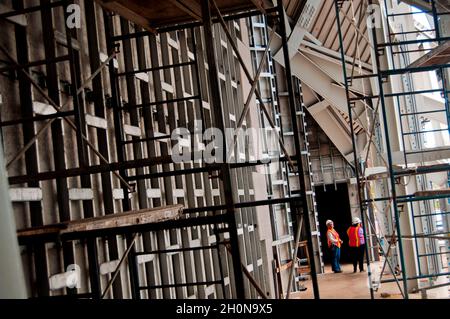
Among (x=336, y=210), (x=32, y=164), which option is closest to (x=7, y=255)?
(x=32, y=164)

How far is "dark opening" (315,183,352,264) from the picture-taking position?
1112 inches

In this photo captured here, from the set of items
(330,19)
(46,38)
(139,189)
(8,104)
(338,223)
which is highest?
(330,19)

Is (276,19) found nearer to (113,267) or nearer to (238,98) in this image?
(113,267)

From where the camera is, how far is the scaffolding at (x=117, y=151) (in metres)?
5.03

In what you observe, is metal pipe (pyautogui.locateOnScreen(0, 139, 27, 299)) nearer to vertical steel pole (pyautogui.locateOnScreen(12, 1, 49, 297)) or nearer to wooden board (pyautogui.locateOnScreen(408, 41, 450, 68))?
vertical steel pole (pyautogui.locateOnScreen(12, 1, 49, 297))

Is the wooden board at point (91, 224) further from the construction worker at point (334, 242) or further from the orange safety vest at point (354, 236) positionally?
the construction worker at point (334, 242)

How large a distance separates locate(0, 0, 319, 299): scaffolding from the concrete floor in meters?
5.58

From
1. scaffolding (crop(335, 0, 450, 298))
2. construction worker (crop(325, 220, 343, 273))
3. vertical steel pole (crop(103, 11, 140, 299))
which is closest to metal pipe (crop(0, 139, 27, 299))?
vertical steel pole (crop(103, 11, 140, 299))

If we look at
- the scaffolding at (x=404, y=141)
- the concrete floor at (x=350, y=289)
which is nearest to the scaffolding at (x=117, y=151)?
the scaffolding at (x=404, y=141)

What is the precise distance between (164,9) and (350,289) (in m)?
12.8

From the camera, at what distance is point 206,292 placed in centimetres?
975

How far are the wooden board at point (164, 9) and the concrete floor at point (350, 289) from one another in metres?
8.84
